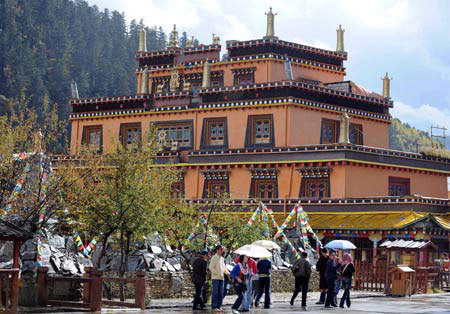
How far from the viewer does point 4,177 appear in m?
33.8

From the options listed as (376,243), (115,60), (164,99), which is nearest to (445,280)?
(376,243)

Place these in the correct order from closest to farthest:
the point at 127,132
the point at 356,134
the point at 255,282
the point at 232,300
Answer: the point at 255,282 → the point at 232,300 → the point at 356,134 → the point at 127,132

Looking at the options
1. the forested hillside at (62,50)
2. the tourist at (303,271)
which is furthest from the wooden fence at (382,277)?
the forested hillside at (62,50)

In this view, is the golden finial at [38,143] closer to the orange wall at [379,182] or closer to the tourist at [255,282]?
the tourist at [255,282]

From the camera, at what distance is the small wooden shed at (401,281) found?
39812 millimetres

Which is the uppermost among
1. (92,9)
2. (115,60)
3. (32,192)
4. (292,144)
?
(92,9)

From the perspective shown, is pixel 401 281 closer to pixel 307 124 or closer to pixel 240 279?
pixel 240 279

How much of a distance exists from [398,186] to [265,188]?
806cm

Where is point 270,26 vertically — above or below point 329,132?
above

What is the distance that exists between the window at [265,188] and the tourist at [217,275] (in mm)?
27780

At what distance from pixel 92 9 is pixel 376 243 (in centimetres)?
14208

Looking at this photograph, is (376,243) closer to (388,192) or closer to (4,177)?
(388,192)

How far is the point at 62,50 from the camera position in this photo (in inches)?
6344

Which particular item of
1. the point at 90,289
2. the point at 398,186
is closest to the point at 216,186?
the point at 398,186
